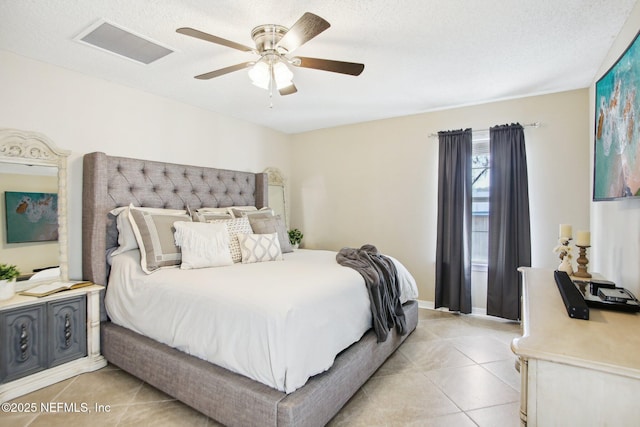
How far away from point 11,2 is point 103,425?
2381mm

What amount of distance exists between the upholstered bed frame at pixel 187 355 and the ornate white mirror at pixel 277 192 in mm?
832

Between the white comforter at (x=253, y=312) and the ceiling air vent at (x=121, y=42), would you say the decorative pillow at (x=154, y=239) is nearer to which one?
the white comforter at (x=253, y=312)

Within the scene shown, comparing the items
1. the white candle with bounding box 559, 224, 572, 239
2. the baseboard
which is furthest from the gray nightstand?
the white candle with bounding box 559, 224, 572, 239

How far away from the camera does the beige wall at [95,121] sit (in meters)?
2.26

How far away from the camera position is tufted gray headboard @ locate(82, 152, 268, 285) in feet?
8.07

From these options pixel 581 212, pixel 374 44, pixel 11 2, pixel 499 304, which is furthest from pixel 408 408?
pixel 11 2

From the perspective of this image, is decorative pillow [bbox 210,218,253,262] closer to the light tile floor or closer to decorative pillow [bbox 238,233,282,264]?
decorative pillow [bbox 238,233,282,264]

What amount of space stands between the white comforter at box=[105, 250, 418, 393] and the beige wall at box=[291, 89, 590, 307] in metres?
1.78

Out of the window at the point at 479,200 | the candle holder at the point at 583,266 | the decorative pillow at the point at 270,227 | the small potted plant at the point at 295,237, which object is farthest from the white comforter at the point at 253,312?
the window at the point at 479,200

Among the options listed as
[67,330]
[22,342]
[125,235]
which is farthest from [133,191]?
[22,342]

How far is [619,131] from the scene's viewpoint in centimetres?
167

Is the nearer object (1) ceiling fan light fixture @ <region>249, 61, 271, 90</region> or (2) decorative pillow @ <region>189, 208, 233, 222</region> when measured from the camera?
(1) ceiling fan light fixture @ <region>249, 61, 271, 90</region>

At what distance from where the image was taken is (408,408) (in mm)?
1911

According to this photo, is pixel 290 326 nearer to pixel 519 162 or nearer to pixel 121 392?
pixel 121 392
